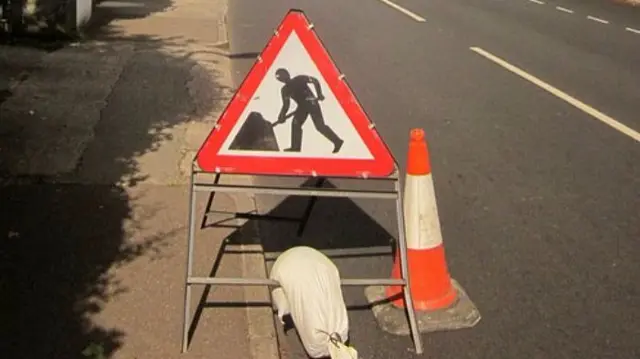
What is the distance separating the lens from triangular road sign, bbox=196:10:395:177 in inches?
184

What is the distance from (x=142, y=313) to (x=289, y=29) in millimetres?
1616

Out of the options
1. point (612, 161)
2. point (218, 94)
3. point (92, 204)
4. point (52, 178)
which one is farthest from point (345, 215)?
point (218, 94)

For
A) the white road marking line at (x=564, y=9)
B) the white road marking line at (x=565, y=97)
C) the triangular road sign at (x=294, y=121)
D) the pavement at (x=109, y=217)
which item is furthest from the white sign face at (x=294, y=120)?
the white road marking line at (x=564, y=9)

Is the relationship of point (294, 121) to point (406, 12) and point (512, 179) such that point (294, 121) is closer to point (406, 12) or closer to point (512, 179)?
point (512, 179)

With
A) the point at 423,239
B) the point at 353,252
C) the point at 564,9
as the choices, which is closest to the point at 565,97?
the point at 353,252

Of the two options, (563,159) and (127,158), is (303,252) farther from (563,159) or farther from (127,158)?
(563,159)

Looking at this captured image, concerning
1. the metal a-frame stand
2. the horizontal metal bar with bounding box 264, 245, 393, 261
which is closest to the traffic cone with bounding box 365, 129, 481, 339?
the metal a-frame stand

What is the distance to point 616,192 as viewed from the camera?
7.32 m

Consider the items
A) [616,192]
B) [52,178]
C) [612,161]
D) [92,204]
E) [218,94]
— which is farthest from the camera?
[218,94]

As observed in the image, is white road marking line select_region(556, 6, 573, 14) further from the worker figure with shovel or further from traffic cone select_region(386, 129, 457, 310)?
the worker figure with shovel

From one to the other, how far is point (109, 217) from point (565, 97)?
6.27m

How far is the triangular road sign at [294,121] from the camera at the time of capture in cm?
468

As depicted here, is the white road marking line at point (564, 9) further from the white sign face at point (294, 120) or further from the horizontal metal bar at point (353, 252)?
the white sign face at point (294, 120)

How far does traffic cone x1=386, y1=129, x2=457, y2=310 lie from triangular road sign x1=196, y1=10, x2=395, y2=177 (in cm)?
30
